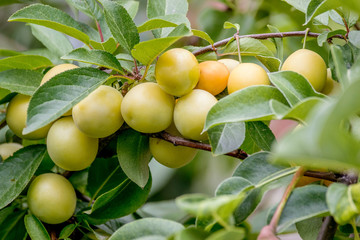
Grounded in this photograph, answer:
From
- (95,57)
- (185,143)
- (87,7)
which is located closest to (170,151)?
(185,143)

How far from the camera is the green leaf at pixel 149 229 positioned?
42 centimetres

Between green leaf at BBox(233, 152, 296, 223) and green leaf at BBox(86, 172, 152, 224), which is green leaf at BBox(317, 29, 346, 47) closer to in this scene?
green leaf at BBox(233, 152, 296, 223)

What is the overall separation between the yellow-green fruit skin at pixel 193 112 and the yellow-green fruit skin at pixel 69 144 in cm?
12

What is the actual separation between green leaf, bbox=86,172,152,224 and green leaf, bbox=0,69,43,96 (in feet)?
0.57

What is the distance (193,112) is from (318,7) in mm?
172

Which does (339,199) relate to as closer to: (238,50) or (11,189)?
(238,50)

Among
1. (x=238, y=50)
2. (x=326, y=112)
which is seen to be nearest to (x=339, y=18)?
(x=238, y=50)

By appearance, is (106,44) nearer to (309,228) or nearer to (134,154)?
(134,154)

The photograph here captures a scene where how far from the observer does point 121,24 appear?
514 millimetres

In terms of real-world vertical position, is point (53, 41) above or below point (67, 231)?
above

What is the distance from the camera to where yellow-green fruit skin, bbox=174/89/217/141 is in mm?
486

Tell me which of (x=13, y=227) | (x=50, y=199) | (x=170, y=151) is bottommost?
(x=13, y=227)

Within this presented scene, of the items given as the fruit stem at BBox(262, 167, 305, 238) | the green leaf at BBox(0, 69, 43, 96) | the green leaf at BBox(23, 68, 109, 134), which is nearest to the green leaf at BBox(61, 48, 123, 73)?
the green leaf at BBox(23, 68, 109, 134)

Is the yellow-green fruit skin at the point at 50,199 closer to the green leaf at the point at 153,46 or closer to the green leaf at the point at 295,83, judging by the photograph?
the green leaf at the point at 153,46
